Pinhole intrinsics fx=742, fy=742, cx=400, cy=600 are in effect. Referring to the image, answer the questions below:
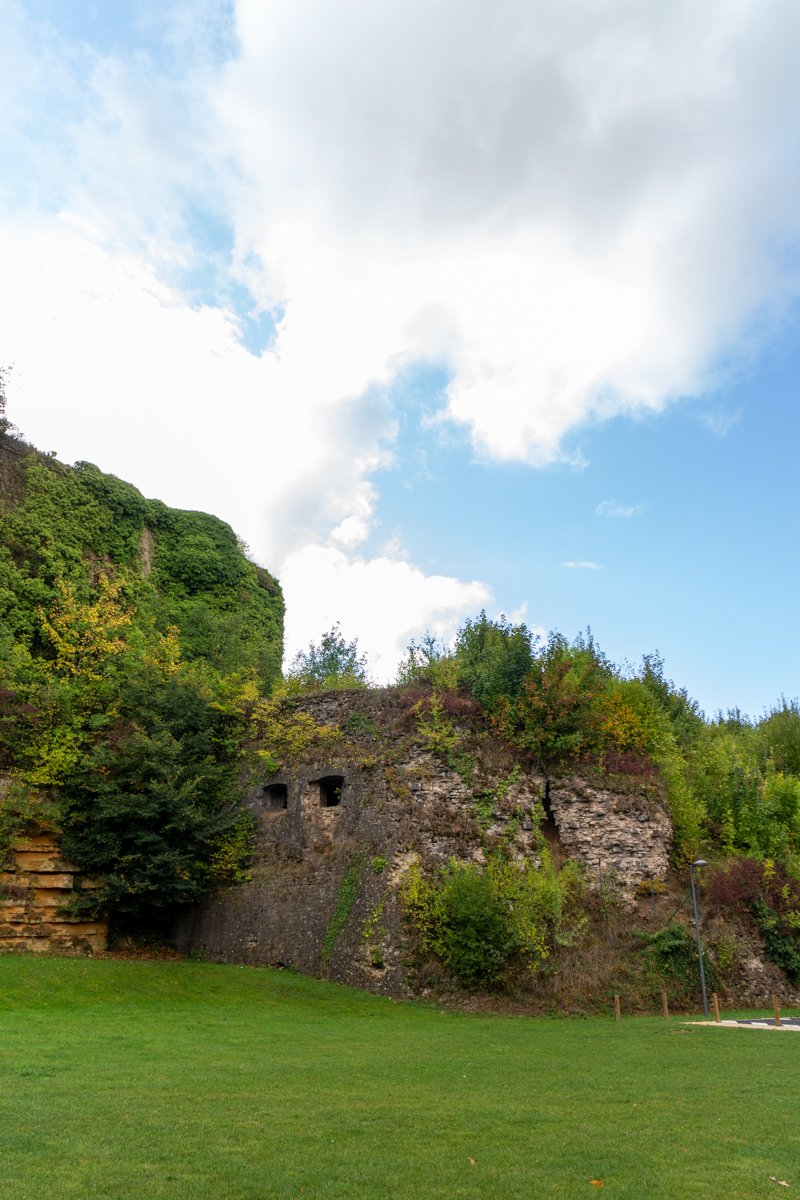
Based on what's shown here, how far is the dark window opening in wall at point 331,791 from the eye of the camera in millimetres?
20406

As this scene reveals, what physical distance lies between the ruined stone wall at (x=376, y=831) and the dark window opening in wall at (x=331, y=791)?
14 centimetres

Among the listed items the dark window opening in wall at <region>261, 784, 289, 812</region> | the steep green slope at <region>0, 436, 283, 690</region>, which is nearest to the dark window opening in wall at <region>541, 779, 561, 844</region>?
the dark window opening in wall at <region>261, 784, 289, 812</region>

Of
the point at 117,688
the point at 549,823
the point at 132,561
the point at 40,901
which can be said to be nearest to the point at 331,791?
the point at 549,823

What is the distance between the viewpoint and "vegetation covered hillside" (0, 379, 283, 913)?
60.7 ft

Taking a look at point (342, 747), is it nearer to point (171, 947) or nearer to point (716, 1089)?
point (171, 947)

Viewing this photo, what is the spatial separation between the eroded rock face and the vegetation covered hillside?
8844mm

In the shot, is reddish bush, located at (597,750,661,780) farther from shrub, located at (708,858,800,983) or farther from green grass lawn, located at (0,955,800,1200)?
green grass lawn, located at (0,955,800,1200)

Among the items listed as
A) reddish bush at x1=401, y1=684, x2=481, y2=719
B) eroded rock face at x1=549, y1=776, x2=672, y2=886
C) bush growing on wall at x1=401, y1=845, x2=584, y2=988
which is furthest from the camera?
reddish bush at x1=401, y1=684, x2=481, y2=719

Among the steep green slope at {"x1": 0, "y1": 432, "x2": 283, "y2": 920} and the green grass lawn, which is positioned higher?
the steep green slope at {"x1": 0, "y1": 432, "x2": 283, "y2": 920}

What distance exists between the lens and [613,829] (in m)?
19.4

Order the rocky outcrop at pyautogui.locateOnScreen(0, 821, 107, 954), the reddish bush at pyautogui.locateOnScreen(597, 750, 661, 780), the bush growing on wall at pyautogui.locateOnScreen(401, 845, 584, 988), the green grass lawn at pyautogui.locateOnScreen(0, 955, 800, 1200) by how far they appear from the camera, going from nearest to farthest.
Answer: the green grass lawn at pyautogui.locateOnScreen(0, 955, 800, 1200), the bush growing on wall at pyautogui.locateOnScreen(401, 845, 584, 988), the rocky outcrop at pyautogui.locateOnScreen(0, 821, 107, 954), the reddish bush at pyautogui.locateOnScreen(597, 750, 661, 780)

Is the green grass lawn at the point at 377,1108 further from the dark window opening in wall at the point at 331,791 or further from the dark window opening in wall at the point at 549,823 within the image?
the dark window opening in wall at the point at 331,791

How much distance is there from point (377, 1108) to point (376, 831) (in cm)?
1198

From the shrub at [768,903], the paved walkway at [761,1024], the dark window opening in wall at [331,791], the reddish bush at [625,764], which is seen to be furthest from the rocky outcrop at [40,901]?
the shrub at [768,903]
